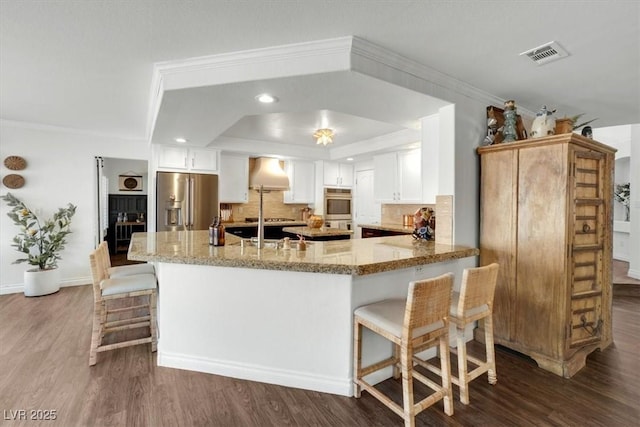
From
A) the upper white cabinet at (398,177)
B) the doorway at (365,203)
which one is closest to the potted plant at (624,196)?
the upper white cabinet at (398,177)

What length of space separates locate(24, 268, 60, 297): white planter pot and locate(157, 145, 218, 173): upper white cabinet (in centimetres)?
201

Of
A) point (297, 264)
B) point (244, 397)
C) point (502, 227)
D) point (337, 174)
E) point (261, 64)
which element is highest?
point (261, 64)

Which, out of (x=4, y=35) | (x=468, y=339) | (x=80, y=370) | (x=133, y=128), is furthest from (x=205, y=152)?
(x=468, y=339)

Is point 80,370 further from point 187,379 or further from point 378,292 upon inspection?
point 378,292

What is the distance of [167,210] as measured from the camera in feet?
14.6

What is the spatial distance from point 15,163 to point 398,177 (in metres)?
5.39

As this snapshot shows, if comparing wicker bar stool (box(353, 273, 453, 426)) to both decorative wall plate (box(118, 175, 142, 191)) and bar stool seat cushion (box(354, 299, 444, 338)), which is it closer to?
bar stool seat cushion (box(354, 299, 444, 338))

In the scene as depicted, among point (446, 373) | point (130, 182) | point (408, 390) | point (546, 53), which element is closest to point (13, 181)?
point (130, 182)

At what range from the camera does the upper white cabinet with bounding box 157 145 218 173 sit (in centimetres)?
439

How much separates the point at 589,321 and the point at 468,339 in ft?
2.97

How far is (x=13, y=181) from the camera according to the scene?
4082 mm

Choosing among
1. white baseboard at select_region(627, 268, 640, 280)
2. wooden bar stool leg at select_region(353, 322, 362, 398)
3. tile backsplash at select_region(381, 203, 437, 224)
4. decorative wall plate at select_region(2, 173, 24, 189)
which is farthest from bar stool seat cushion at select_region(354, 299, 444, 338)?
white baseboard at select_region(627, 268, 640, 280)

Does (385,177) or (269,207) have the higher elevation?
(385,177)

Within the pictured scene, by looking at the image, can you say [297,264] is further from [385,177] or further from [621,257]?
[621,257]
